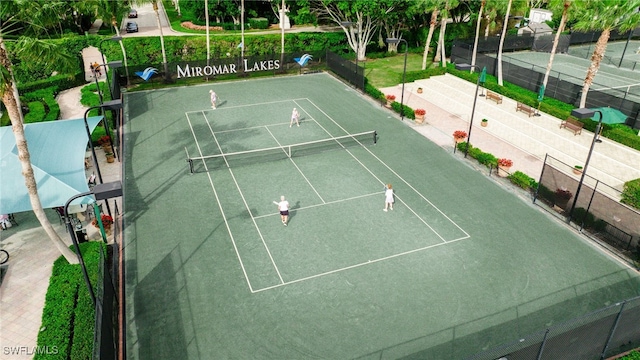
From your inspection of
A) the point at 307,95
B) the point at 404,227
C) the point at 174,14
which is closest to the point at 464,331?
the point at 404,227

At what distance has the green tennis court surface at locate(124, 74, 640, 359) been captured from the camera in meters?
15.6

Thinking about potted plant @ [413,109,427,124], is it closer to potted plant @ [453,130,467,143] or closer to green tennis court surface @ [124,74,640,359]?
green tennis court surface @ [124,74,640,359]

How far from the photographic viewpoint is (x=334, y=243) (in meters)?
20.1

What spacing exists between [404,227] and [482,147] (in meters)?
11.9

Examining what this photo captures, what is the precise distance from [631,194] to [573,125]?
10.1 meters

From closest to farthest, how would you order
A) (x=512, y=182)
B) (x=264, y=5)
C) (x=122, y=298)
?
(x=122, y=298) < (x=512, y=182) < (x=264, y=5)

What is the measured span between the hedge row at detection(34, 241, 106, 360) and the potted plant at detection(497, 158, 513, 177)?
2133 cm

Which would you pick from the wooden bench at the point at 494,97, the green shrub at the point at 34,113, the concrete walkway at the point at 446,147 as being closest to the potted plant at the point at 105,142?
the concrete walkway at the point at 446,147

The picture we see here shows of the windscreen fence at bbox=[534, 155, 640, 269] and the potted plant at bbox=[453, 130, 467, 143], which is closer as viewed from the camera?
the windscreen fence at bbox=[534, 155, 640, 269]

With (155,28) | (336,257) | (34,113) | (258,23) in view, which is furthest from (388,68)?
(155,28)

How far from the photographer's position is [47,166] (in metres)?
20.3

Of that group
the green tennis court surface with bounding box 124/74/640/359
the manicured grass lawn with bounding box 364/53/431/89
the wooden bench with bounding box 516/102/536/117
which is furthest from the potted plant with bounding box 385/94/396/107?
the wooden bench with bounding box 516/102/536/117

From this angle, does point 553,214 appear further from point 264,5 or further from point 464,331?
point 264,5

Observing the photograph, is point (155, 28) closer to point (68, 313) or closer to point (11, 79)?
point (11, 79)
